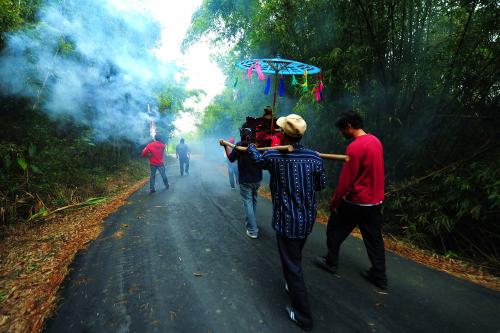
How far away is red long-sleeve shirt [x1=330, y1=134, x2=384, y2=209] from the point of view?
279cm

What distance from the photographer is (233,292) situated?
2812 millimetres

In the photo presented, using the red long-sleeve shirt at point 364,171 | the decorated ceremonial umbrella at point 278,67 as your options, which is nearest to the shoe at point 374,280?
the red long-sleeve shirt at point 364,171

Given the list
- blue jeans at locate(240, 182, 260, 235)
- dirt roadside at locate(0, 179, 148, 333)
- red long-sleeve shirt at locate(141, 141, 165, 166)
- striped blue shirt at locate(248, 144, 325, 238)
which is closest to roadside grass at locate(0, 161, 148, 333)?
dirt roadside at locate(0, 179, 148, 333)

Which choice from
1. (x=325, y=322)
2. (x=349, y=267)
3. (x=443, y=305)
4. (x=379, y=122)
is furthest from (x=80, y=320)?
(x=379, y=122)

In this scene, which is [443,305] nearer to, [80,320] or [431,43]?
[80,320]

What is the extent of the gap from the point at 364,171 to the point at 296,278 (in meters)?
1.32

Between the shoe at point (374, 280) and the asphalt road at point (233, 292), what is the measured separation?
9cm

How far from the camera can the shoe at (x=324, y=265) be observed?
10.7 feet

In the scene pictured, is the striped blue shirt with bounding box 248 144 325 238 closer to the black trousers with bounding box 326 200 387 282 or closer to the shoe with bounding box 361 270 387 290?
the black trousers with bounding box 326 200 387 282

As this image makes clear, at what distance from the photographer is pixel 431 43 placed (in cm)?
485

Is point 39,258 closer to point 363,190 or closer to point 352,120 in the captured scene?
point 363,190

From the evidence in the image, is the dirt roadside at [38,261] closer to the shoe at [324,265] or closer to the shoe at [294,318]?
the shoe at [294,318]

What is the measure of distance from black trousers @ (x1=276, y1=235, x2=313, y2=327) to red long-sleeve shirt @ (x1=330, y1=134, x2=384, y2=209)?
93 centimetres

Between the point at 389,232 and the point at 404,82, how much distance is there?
9.11 ft
